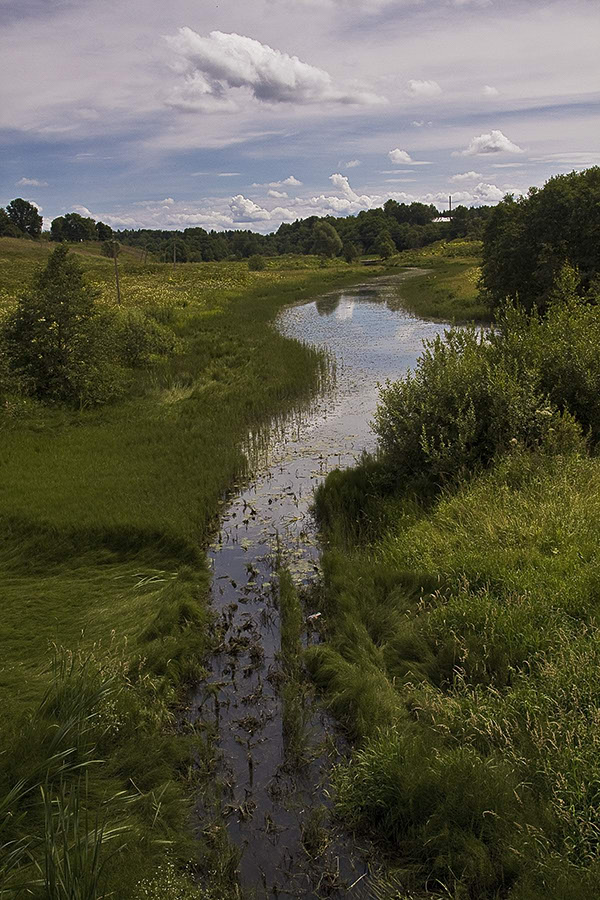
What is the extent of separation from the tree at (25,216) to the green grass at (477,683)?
133 metres

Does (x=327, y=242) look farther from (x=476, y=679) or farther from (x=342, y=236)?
(x=476, y=679)

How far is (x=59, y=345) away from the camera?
17500mm

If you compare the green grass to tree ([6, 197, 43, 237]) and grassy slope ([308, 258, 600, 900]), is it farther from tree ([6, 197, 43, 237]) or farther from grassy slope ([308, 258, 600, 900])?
tree ([6, 197, 43, 237])

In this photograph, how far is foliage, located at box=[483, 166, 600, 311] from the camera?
91.9 feet

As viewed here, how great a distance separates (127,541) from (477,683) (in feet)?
18.8

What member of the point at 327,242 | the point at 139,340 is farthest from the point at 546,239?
the point at 327,242

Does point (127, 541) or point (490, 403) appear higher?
point (490, 403)

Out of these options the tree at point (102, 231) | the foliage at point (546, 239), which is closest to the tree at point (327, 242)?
the tree at point (102, 231)

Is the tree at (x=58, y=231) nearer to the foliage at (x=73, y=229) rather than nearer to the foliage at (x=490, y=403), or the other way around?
the foliage at (x=73, y=229)

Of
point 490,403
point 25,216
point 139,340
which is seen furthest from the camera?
point 25,216

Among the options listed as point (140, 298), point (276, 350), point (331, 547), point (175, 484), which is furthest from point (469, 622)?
point (140, 298)

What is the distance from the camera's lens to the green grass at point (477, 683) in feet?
14.7

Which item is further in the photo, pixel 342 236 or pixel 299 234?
pixel 299 234

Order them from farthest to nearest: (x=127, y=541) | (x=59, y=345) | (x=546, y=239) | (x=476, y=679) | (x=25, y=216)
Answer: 1. (x=25, y=216)
2. (x=546, y=239)
3. (x=59, y=345)
4. (x=127, y=541)
5. (x=476, y=679)
